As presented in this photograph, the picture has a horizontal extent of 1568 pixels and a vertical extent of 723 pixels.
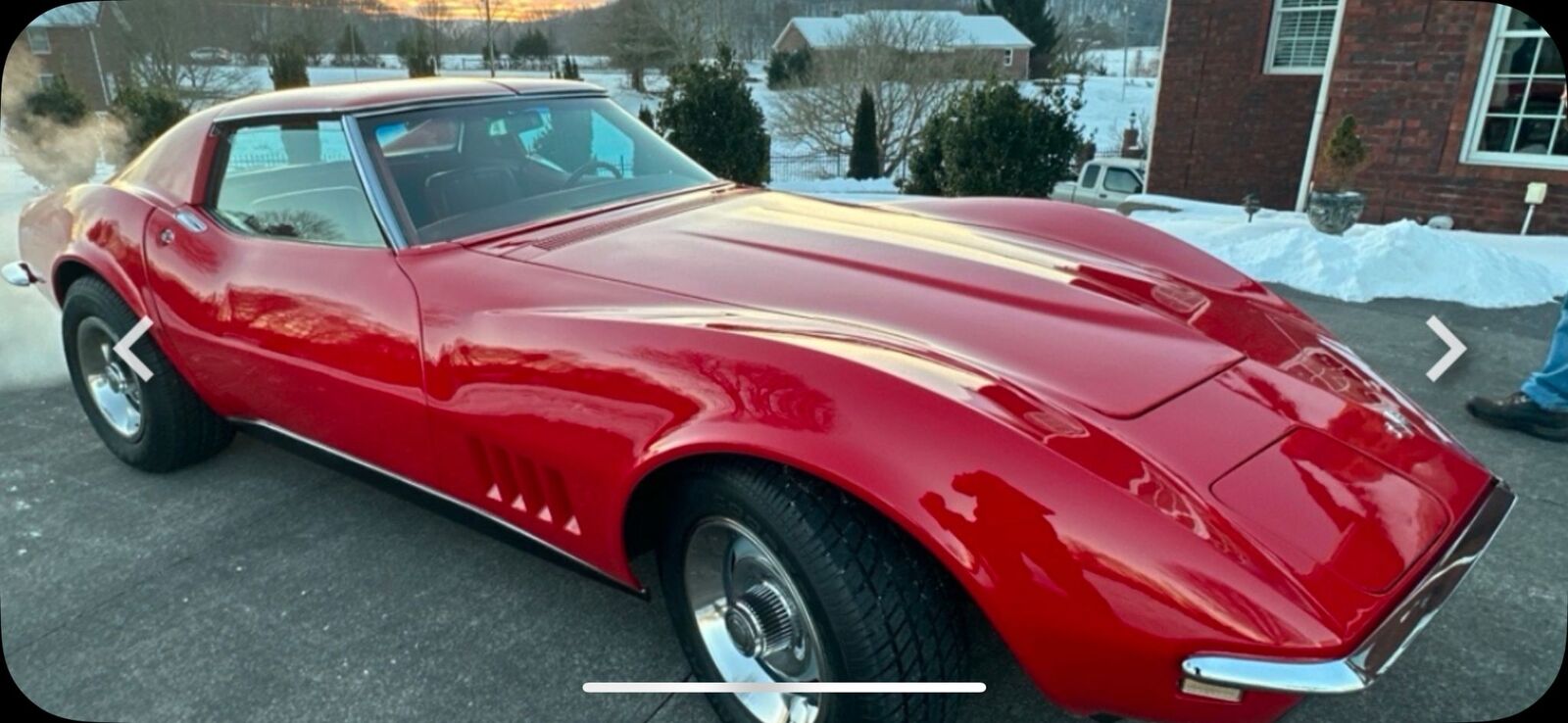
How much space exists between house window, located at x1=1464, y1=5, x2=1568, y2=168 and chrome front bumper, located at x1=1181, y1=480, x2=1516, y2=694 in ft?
29.8

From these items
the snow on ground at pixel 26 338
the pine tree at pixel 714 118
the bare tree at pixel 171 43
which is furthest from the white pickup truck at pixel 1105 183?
the bare tree at pixel 171 43

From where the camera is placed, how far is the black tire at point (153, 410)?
3.15 metres

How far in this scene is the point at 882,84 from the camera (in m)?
22.0

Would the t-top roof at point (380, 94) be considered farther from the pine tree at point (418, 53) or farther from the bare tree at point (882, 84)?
the bare tree at point (882, 84)

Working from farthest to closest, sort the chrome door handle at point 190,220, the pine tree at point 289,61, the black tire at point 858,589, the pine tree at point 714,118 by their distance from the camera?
the pine tree at point 289,61 → the pine tree at point 714,118 → the chrome door handle at point 190,220 → the black tire at point 858,589

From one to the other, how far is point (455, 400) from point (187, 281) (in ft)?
4.64

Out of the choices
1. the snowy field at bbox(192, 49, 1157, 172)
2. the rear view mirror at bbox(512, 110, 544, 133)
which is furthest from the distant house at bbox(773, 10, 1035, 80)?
the rear view mirror at bbox(512, 110, 544, 133)

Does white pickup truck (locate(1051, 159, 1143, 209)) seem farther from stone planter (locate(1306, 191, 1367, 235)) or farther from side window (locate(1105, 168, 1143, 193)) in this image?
stone planter (locate(1306, 191, 1367, 235))

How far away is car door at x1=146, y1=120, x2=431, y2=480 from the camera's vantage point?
2.32m

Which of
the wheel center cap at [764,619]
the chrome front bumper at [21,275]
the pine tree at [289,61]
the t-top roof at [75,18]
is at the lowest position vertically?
the wheel center cap at [764,619]

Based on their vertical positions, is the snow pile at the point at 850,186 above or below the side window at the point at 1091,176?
below

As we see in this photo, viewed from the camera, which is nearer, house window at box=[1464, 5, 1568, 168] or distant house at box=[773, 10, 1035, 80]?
house window at box=[1464, 5, 1568, 168]

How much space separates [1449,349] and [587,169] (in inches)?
177

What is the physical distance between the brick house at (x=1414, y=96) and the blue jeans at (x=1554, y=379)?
246 inches
